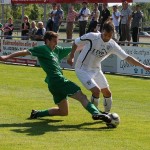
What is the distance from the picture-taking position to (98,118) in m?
9.41

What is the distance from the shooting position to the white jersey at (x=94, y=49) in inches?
392

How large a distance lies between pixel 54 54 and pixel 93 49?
74cm

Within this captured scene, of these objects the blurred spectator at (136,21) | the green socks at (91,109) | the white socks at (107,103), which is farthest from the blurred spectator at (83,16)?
the green socks at (91,109)

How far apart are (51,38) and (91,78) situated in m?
1.06

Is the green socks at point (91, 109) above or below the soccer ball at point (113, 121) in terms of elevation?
above

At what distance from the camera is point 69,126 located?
31.8ft

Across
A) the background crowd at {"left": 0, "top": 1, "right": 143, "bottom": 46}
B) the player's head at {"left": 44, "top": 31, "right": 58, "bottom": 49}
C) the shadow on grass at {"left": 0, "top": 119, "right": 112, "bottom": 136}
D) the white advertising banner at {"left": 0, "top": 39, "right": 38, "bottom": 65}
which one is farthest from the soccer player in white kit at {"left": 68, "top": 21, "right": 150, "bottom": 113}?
the white advertising banner at {"left": 0, "top": 39, "right": 38, "bottom": 65}

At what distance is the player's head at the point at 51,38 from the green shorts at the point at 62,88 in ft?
2.19

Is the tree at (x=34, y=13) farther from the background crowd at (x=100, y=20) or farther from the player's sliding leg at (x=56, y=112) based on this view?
the player's sliding leg at (x=56, y=112)

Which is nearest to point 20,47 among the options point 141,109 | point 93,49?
point 141,109

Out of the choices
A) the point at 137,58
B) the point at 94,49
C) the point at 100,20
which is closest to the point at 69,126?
the point at 94,49

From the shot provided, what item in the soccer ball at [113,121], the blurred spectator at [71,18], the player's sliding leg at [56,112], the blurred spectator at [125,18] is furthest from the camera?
the blurred spectator at [71,18]

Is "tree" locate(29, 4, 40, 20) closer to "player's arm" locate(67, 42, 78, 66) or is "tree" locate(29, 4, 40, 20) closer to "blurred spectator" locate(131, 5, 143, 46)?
"blurred spectator" locate(131, 5, 143, 46)

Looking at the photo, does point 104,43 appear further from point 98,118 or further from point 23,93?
point 23,93
